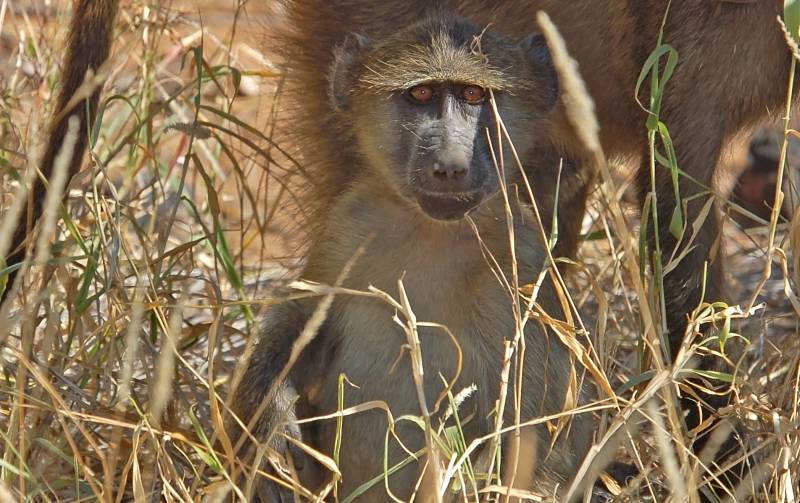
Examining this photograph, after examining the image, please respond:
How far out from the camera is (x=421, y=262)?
9.69 feet

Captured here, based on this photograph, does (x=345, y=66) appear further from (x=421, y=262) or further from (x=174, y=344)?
(x=174, y=344)

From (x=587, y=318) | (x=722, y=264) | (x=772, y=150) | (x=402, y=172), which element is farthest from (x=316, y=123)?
(x=772, y=150)

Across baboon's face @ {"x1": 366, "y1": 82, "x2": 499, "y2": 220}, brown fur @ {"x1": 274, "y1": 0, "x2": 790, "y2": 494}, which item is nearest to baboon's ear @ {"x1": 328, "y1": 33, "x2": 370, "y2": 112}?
baboon's face @ {"x1": 366, "y1": 82, "x2": 499, "y2": 220}

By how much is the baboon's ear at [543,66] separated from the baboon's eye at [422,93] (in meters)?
0.27

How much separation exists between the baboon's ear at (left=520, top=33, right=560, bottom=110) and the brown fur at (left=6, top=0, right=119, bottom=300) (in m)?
0.99

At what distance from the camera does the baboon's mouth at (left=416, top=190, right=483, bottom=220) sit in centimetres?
269

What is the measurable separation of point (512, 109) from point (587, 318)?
1.83 ft

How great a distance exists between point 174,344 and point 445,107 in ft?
2.42

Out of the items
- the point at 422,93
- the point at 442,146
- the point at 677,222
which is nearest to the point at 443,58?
the point at 422,93

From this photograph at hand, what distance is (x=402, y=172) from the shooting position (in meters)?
2.83

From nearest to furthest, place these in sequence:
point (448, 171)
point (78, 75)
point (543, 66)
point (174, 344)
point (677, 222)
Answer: point (174, 344) → point (448, 171) → point (677, 222) → point (543, 66) → point (78, 75)

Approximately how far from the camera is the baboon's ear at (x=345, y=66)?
298 cm

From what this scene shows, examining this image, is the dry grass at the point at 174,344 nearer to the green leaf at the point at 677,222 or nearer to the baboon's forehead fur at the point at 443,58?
the green leaf at the point at 677,222

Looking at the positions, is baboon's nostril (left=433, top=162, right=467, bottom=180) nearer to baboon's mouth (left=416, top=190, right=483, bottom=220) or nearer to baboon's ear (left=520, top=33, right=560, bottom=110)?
baboon's mouth (left=416, top=190, right=483, bottom=220)
